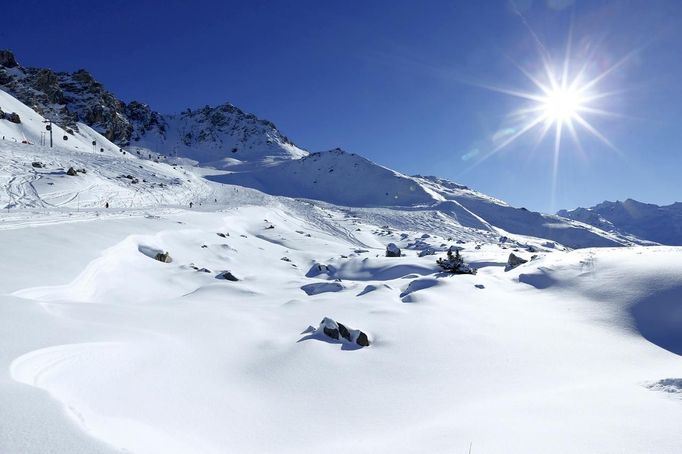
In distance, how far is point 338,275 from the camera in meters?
18.2

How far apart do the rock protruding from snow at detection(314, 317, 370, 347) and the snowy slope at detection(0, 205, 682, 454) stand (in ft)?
0.66

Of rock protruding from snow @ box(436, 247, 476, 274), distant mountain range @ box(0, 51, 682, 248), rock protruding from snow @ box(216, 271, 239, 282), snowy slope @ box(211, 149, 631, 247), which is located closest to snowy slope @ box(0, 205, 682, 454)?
rock protruding from snow @ box(216, 271, 239, 282)

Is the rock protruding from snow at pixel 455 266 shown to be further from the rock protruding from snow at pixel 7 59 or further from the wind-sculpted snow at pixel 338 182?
the rock protruding from snow at pixel 7 59

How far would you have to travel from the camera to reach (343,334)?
622 centimetres

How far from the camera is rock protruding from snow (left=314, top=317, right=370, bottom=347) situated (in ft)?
20.1

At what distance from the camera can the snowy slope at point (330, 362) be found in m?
2.98

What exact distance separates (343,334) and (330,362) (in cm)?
99

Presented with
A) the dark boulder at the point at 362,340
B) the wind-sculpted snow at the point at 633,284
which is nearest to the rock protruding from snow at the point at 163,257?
the dark boulder at the point at 362,340

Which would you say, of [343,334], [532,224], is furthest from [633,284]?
[532,224]

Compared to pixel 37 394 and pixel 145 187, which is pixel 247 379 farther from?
pixel 145 187

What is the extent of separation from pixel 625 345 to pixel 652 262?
16.7 feet

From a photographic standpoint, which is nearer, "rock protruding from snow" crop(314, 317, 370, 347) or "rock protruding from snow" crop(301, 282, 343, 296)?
"rock protruding from snow" crop(314, 317, 370, 347)

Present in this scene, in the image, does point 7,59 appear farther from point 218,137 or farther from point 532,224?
point 532,224

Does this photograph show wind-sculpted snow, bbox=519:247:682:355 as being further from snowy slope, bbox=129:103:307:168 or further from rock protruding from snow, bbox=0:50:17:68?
rock protruding from snow, bbox=0:50:17:68
